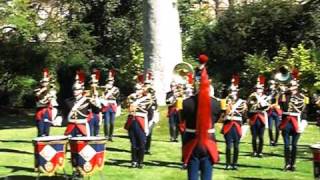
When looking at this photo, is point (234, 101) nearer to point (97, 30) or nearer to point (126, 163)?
point (126, 163)

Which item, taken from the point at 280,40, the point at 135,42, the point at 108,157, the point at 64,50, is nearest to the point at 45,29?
the point at 64,50

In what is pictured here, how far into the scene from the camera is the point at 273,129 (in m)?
21.2

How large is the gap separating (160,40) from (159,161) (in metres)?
10.3

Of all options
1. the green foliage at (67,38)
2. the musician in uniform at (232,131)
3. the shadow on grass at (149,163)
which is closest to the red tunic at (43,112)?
the shadow on grass at (149,163)

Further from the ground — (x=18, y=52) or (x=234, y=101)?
(x=18, y=52)

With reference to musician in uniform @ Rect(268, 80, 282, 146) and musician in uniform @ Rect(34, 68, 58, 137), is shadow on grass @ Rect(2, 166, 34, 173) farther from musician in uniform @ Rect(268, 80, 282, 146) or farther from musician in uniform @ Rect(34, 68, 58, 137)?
musician in uniform @ Rect(268, 80, 282, 146)

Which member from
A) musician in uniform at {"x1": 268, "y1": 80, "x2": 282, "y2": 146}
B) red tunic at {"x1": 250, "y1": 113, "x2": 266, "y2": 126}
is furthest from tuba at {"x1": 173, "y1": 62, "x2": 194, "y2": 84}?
musician in uniform at {"x1": 268, "y1": 80, "x2": 282, "y2": 146}

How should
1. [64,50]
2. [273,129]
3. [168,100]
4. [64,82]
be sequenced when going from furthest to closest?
[64,50], [64,82], [273,129], [168,100]

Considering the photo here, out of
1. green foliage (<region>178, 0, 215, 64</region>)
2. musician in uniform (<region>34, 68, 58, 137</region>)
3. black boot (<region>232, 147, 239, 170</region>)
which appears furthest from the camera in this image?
green foliage (<region>178, 0, 215, 64</region>)

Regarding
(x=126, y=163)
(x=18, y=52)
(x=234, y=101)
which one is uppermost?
(x=18, y=52)

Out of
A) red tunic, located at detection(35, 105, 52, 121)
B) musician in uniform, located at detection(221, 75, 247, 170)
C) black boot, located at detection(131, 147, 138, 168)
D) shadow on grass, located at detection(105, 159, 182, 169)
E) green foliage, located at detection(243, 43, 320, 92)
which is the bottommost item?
shadow on grass, located at detection(105, 159, 182, 169)

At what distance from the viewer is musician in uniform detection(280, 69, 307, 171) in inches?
559

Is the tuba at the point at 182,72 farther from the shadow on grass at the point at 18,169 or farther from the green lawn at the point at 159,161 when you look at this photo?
the shadow on grass at the point at 18,169

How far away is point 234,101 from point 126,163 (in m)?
2.73
